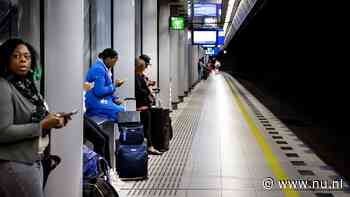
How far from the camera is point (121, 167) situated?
282 inches

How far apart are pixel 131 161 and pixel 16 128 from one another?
4.00 m

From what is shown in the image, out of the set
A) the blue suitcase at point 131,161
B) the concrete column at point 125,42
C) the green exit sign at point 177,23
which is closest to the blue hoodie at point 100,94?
the blue suitcase at point 131,161

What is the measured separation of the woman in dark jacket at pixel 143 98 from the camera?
9133 millimetres

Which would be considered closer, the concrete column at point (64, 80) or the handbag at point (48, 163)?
the handbag at point (48, 163)

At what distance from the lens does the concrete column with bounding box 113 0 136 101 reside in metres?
8.69

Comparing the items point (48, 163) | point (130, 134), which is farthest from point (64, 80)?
point (130, 134)

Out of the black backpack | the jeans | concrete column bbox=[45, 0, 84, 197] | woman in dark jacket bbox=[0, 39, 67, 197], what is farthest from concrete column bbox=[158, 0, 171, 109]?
the jeans

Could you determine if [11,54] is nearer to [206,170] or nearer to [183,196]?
[183,196]

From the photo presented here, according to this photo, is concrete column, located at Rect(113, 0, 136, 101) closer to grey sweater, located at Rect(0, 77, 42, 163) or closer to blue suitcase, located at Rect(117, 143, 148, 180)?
blue suitcase, located at Rect(117, 143, 148, 180)

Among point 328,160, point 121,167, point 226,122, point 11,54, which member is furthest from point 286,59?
point 11,54

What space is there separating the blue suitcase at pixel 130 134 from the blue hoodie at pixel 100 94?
0.62ft

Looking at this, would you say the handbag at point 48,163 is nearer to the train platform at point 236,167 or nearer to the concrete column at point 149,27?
the train platform at point 236,167

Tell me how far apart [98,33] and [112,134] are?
1.75 metres

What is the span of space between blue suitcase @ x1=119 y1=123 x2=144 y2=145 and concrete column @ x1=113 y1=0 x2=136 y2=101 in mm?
1715
